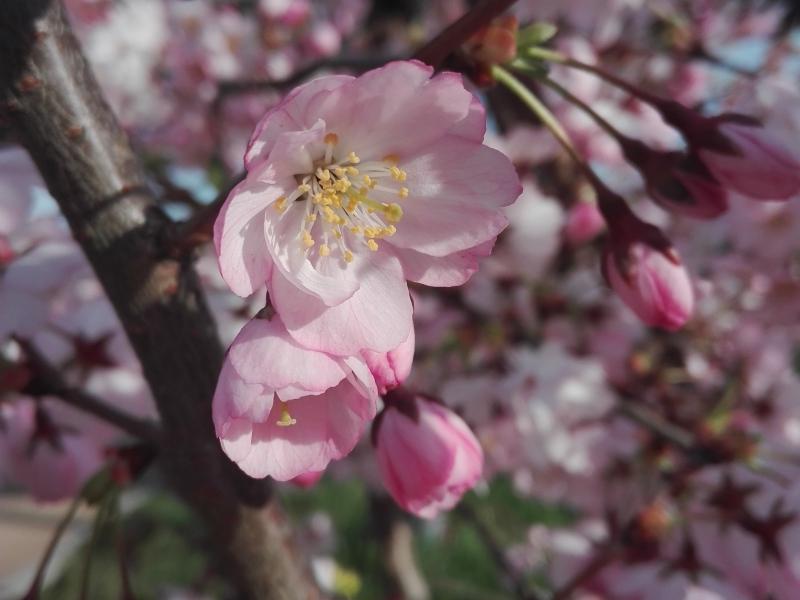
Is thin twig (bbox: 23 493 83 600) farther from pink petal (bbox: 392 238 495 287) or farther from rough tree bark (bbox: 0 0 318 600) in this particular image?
pink petal (bbox: 392 238 495 287)

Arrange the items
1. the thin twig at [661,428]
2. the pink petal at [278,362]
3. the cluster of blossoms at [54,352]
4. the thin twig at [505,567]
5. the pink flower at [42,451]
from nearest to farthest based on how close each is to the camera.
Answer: the pink petal at [278,362], the cluster of blossoms at [54,352], the pink flower at [42,451], the thin twig at [505,567], the thin twig at [661,428]

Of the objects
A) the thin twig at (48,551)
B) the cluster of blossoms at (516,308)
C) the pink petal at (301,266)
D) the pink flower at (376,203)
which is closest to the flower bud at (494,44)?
the cluster of blossoms at (516,308)

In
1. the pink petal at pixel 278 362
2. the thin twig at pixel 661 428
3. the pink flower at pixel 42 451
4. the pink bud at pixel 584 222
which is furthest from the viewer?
the pink bud at pixel 584 222

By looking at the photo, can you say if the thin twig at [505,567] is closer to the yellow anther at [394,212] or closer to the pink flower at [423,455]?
the pink flower at [423,455]

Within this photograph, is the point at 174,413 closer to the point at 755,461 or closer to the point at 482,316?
the point at 755,461

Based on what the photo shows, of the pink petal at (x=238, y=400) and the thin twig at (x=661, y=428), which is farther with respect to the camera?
the thin twig at (x=661, y=428)

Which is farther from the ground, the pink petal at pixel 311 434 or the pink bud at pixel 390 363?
the pink bud at pixel 390 363
